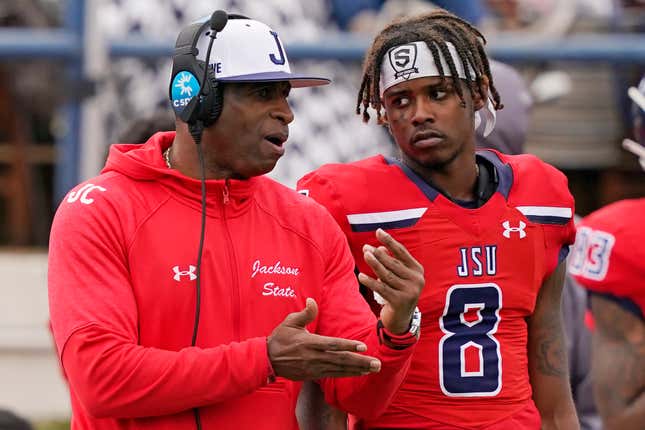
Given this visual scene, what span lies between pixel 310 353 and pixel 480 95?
3.55ft

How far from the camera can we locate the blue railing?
23.0ft

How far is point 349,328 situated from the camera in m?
3.95

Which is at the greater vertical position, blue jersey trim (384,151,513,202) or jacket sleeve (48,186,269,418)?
blue jersey trim (384,151,513,202)

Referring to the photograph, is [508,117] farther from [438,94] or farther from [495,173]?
[438,94]

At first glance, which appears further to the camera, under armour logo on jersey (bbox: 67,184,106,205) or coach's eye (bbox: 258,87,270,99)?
coach's eye (bbox: 258,87,270,99)

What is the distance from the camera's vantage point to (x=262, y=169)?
3.92 meters

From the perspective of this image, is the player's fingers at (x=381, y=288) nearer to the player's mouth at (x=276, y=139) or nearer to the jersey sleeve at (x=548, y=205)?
the player's mouth at (x=276, y=139)

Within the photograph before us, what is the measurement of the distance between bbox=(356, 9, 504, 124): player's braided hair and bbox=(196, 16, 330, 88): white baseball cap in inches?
17.1

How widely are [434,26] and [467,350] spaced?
0.90 m

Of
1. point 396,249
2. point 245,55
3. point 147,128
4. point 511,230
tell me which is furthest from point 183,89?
point 147,128

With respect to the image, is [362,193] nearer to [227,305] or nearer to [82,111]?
[227,305]

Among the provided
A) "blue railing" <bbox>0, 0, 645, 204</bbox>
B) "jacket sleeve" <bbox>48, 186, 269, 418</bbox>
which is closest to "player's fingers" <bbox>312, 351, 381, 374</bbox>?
"jacket sleeve" <bbox>48, 186, 269, 418</bbox>

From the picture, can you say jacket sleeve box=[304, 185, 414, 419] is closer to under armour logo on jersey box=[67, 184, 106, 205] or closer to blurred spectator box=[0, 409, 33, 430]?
under armour logo on jersey box=[67, 184, 106, 205]

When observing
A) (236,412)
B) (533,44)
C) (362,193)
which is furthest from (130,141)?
(533,44)
